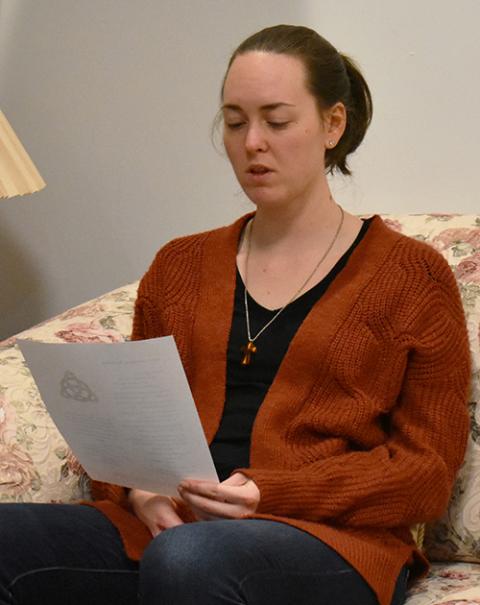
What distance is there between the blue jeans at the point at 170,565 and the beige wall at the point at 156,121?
76 cm

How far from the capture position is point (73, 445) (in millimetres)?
1356

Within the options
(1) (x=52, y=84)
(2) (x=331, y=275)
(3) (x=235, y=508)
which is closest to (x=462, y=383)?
(2) (x=331, y=275)

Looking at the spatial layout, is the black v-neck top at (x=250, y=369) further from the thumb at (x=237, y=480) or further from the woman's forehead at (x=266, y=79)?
the woman's forehead at (x=266, y=79)

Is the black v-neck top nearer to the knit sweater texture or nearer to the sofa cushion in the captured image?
the knit sweater texture

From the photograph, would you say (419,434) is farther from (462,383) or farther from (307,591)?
(307,591)

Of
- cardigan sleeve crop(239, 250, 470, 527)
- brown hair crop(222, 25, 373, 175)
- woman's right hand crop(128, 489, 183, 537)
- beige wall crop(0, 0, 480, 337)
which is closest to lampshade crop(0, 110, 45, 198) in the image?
Answer: beige wall crop(0, 0, 480, 337)

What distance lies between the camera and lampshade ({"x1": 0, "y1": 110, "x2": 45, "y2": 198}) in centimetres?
179

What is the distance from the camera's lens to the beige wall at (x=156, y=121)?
1.78 m

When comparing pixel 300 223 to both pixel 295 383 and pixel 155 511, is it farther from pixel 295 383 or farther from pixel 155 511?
pixel 155 511

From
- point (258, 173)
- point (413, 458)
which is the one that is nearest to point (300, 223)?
point (258, 173)

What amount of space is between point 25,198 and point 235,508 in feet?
3.75

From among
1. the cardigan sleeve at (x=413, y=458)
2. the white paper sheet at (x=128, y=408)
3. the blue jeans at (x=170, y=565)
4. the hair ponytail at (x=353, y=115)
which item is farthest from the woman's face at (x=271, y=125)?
the blue jeans at (x=170, y=565)

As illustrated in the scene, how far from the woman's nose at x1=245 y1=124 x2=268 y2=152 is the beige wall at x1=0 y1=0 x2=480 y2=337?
1.53 feet

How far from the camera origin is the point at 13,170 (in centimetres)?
182
